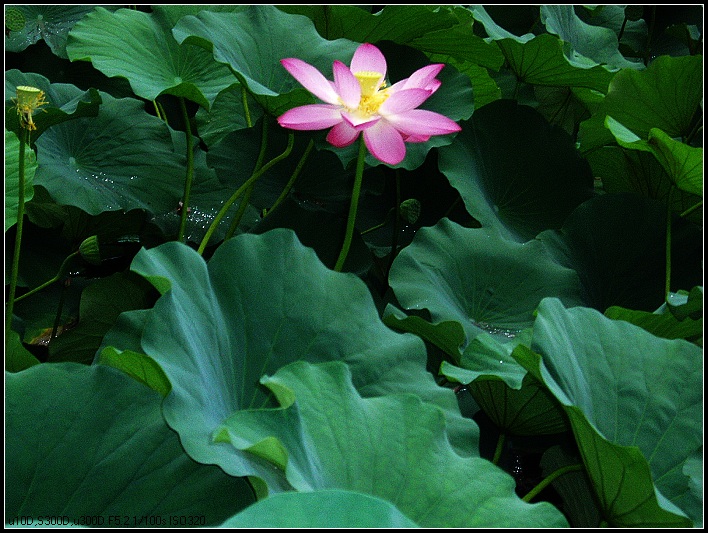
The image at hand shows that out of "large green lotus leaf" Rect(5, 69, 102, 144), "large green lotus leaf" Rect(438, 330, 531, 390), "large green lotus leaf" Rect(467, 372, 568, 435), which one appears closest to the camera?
"large green lotus leaf" Rect(438, 330, 531, 390)

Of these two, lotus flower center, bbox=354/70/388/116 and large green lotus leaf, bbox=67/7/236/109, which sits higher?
lotus flower center, bbox=354/70/388/116

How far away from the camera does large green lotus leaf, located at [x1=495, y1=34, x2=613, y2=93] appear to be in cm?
134

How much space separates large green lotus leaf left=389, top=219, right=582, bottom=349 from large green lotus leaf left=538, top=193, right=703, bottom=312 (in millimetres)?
125

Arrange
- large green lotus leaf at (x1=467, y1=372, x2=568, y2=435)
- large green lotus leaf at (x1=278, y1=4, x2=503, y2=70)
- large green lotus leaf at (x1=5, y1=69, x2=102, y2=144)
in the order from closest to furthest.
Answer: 1. large green lotus leaf at (x1=467, y1=372, x2=568, y2=435)
2. large green lotus leaf at (x1=5, y1=69, x2=102, y2=144)
3. large green lotus leaf at (x1=278, y1=4, x2=503, y2=70)

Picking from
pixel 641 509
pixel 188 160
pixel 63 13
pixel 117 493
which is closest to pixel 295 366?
pixel 117 493

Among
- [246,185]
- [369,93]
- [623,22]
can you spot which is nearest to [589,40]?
[623,22]

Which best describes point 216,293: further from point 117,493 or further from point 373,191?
point 373,191

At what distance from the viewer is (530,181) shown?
146 centimetres

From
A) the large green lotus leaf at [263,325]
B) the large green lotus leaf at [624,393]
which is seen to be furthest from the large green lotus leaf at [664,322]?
the large green lotus leaf at [263,325]

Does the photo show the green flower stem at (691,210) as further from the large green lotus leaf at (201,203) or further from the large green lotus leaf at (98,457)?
the large green lotus leaf at (98,457)

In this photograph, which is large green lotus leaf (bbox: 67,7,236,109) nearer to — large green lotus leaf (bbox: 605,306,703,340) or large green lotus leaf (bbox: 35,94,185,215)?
large green lotus leaf (bbox: 35,94,185,215)

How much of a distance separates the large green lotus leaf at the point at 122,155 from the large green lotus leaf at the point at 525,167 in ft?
1.86

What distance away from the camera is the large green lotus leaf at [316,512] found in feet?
1.35

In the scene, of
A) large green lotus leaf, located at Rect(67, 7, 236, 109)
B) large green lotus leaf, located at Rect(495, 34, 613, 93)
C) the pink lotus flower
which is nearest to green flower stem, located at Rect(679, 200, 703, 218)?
large green lotus leaf, located at Rect(495, 34, 613, 93)
